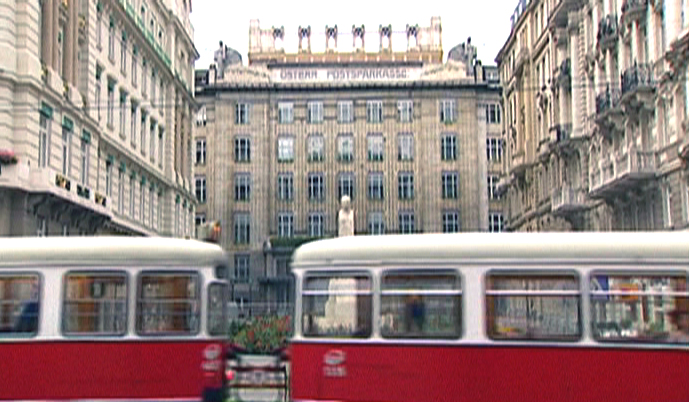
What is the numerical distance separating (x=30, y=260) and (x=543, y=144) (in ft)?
133

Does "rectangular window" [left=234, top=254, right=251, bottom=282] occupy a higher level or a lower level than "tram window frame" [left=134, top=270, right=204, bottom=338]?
higher

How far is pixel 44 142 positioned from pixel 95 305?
690 inches

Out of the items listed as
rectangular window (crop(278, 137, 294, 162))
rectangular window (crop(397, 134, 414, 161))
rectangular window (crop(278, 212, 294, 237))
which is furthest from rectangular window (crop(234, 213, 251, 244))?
rectangular window (crop(397, 134, 414, 161))

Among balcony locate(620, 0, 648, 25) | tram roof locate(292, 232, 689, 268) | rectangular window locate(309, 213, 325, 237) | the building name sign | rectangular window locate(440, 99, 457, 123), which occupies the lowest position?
tram roof locate(292, 232, 689, 268)

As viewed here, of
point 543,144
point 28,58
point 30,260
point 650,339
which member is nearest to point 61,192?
point 28,58

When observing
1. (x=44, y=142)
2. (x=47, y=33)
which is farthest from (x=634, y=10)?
(x=44, y=142)

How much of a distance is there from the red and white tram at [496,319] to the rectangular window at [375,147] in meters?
56.2

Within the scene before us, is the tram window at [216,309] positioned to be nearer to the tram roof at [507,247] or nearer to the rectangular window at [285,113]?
the tram roof at [507,247]

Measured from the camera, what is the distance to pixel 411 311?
1366cm

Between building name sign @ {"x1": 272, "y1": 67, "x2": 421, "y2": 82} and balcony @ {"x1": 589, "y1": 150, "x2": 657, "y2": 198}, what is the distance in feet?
104

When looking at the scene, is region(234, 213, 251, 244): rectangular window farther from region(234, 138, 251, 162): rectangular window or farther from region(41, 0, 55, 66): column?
region(41, 0, 55, 66): column

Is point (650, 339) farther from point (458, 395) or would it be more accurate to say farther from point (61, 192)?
point (61, 192)

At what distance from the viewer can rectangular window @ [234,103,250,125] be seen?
70188 mm

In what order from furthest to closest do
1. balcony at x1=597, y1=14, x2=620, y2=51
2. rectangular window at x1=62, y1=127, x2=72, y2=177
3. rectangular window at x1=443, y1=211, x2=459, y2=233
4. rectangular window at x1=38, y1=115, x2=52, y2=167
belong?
rectangular window at x1=443, y1=211, x2=459, y2=233 < balcony at x1=597, y1=14, x2=620, y2=51 < rectangular window at x1=62, y1=127, x2=72, y2=177 < rectangular window at x1=38, y1=115, x2=52, y2=167
